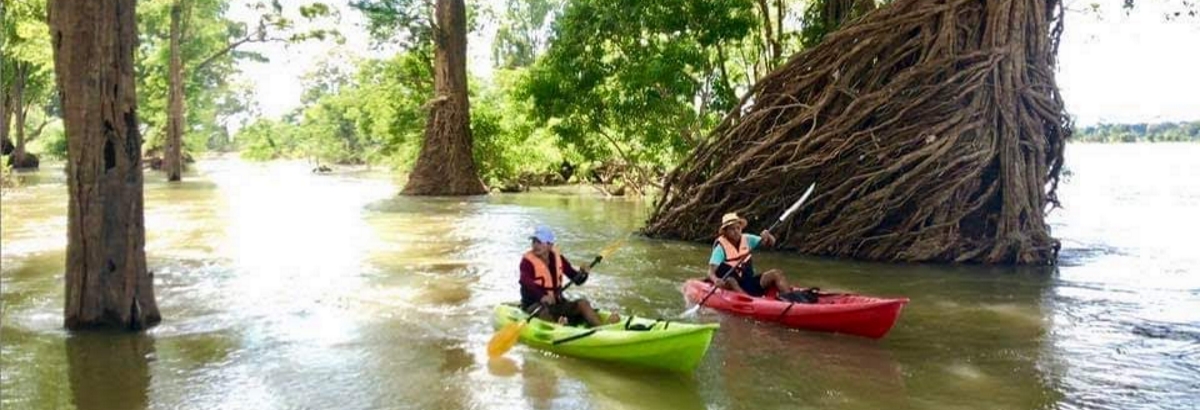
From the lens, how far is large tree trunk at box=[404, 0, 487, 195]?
2503 centimetres

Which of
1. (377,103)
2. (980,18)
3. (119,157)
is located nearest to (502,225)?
(980,18)

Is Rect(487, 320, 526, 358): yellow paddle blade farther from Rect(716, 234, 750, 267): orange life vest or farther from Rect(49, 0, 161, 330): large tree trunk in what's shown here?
Rect(49, 0, 161, 330): large tree trunk

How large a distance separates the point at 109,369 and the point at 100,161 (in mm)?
1690

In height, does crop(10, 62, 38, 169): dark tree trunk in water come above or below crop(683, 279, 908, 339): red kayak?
above

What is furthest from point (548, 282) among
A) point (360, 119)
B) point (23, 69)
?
point (23, 69)

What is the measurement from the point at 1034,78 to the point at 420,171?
1629 centimetres

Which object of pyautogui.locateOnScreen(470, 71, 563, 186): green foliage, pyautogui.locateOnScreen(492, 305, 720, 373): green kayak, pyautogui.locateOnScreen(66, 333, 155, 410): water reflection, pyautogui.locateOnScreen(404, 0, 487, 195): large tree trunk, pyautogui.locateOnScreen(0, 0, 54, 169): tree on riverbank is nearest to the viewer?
pyautogui.locateOnScreen(66, 333, 155, 410): water reflection

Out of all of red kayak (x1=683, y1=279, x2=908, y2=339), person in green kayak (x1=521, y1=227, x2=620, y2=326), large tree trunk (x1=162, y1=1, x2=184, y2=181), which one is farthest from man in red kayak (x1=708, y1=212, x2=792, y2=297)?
large tree trunk (x1=162, y1=1, x2=184, y2=181)

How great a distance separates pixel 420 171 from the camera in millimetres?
25484

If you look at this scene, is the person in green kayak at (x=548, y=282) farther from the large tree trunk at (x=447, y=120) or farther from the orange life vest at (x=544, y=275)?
the large tree trunk at (x=447, y=120)

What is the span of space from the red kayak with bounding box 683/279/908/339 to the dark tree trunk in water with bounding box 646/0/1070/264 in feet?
14.8

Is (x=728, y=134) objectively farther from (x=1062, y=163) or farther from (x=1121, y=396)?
(x=1121, y=396)

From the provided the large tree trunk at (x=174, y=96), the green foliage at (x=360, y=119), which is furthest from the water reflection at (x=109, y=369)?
the large tree trunk at (x=174, y=96)

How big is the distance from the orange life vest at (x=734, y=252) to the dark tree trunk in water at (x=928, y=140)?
13.5 ft
